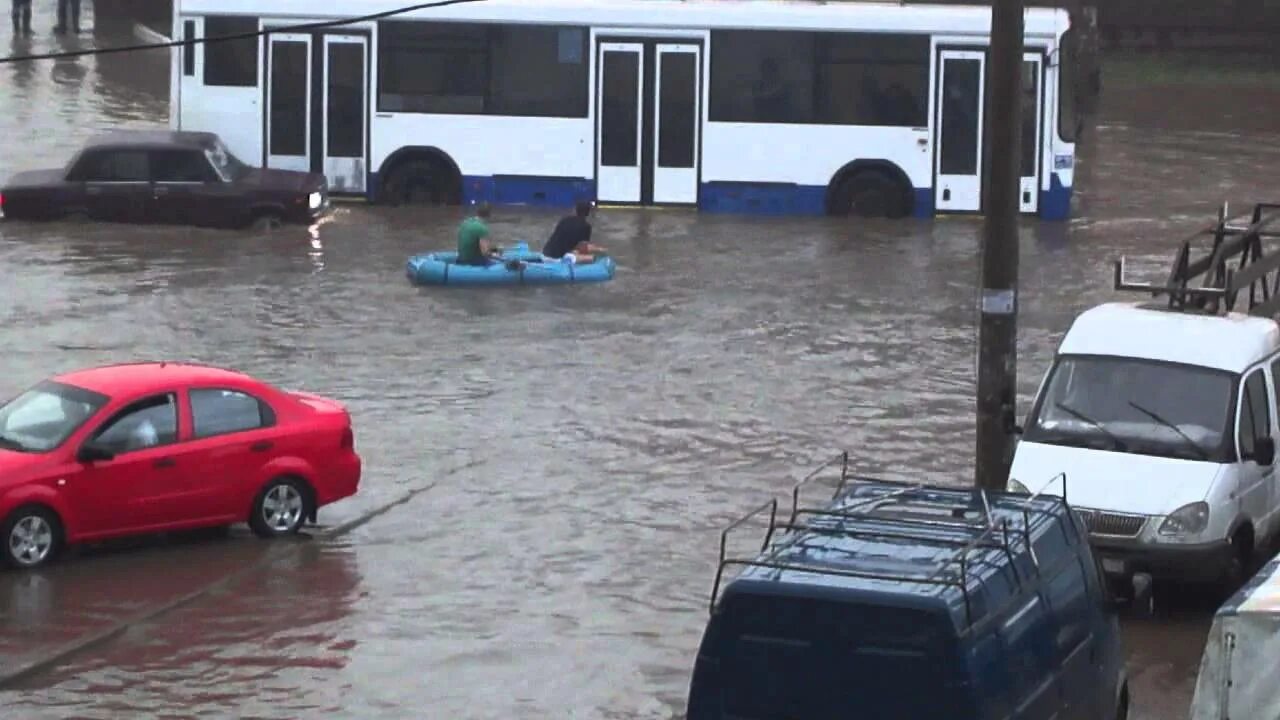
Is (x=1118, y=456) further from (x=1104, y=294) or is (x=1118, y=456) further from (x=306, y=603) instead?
(x=1104, y=294)

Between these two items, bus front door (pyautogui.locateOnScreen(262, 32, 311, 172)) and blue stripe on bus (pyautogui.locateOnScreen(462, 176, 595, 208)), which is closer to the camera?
blue stripe on bus (pyautogui.locateOnScreen(462, 176, 595, 208))

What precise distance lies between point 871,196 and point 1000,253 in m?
17.3

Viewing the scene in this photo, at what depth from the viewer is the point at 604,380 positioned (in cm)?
2228

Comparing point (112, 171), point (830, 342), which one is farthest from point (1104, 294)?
point (112, 171)

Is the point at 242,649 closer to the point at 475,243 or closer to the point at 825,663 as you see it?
the point at 825,663

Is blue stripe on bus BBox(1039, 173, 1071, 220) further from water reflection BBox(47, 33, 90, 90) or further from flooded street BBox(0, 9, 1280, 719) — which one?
water reflection BBox(47, 33, 90, 90)

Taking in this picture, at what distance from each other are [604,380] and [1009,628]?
1248 centimetres

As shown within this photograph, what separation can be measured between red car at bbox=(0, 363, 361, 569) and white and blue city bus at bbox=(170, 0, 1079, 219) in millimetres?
15704

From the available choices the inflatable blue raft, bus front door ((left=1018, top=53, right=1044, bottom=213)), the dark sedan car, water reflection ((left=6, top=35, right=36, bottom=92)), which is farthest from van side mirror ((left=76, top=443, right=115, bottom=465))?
water reflection ((left=6, top=35, right=36, bottom=92))

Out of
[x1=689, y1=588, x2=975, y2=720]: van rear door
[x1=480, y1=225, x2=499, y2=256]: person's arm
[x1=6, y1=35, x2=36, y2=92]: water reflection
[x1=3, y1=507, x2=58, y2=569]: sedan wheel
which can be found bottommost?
[x1=3, y1=507, x2=58, y2=569]: sedan wheel

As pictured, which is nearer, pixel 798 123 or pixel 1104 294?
pixel 1104 294

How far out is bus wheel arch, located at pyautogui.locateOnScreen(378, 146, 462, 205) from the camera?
32.7 metres

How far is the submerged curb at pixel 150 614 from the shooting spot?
13.4 metres

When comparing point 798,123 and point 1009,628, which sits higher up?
point 798,123
